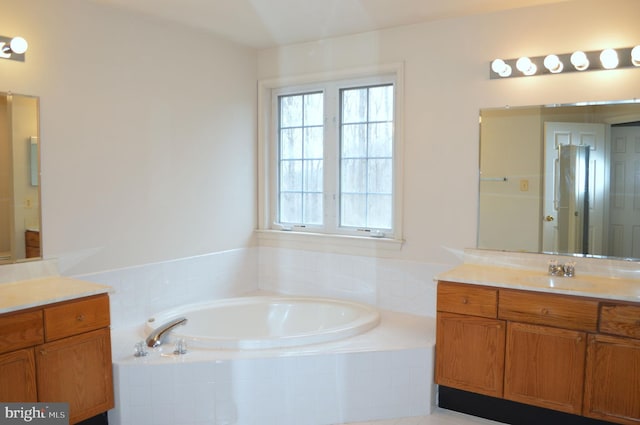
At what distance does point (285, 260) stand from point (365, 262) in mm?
736

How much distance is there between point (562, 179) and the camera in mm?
3061

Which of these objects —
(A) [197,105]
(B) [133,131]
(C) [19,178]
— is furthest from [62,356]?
(A) [197,105]

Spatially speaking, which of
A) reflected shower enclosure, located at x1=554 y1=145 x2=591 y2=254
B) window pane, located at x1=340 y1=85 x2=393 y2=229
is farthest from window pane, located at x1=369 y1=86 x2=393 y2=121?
reflected shower enclosure, located at x1=554 y1=145 x2=591 y2=254

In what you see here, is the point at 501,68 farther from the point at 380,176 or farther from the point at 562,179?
the point at 380,176

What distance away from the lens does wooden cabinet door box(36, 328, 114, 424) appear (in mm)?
2359

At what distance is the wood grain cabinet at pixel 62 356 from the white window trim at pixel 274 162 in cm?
181

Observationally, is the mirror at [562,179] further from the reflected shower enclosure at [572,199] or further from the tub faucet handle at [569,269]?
the tub faucet handle at [569,269]

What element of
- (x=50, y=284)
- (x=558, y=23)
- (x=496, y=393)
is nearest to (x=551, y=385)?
(x=496, y=393)

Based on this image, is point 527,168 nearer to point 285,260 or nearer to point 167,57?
point 285,260

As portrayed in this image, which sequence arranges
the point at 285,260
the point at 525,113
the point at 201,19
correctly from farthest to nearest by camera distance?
the point at 285,260 → the point at 201,19 → the point at 525,113

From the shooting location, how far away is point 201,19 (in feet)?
11.3

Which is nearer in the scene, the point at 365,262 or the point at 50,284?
the point at 50,284

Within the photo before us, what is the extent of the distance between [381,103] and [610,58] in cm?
150

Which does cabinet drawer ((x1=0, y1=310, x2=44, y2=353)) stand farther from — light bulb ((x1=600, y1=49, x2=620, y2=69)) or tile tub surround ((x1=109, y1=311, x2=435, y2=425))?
light bulb ((x1=600, y1=49, x2=620, y2=69))
